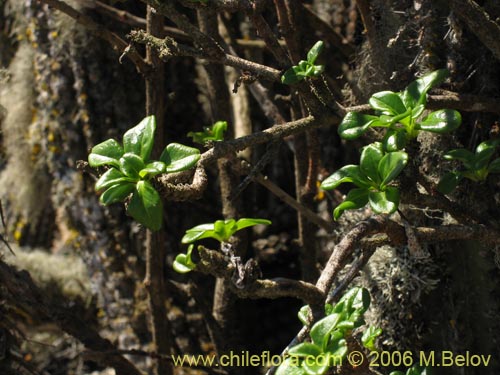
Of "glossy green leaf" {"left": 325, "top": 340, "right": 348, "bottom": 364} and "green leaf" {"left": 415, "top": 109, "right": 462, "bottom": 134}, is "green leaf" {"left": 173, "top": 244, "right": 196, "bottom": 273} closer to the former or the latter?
"glossy green leaf" {"left": 325, "top": 340, "right": 348, "bottom": 364}

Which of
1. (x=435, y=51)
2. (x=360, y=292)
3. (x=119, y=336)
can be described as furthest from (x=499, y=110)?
(x=119, y=336)

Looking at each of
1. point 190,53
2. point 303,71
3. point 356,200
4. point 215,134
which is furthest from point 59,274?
point 356,200

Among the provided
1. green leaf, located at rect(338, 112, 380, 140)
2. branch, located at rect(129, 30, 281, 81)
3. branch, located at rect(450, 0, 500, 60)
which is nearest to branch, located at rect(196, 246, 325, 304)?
green leaf, located at rect(338, 112, 380, 140)

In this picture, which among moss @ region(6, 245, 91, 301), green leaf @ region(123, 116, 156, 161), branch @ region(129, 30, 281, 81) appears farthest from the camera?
moss @ region(6, 245, 91, 301)

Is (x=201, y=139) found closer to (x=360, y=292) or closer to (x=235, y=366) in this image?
(x=360, y=292)

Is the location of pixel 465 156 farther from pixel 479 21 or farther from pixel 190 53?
pixel 190 53

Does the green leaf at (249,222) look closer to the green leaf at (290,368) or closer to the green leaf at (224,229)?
the green leaf at (224,229)
